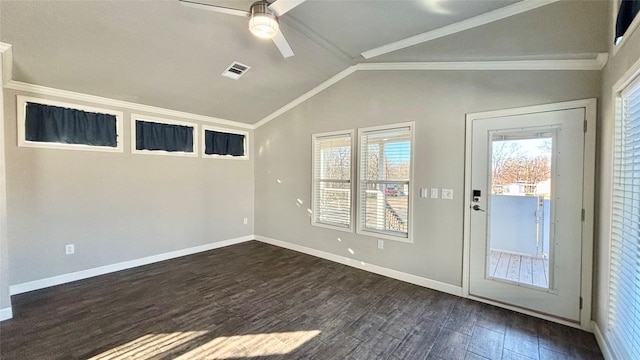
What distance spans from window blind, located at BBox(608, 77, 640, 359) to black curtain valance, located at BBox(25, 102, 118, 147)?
218 inches

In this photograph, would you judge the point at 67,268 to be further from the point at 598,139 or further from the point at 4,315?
the point at 598,139

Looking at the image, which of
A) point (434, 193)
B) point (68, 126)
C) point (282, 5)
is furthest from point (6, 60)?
point (434, 193)

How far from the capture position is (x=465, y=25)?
7.91 feet

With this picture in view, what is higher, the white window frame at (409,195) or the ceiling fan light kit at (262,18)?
the ceiling fan light kit at (262,18)

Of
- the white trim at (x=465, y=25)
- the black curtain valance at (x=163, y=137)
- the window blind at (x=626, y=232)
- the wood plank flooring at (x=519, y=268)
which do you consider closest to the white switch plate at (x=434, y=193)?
the wood plank flooring at (x=519, y=268)

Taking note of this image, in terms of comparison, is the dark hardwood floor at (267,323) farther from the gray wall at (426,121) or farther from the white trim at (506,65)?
the white trim at (506,65)

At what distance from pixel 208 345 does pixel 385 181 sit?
9.35ft

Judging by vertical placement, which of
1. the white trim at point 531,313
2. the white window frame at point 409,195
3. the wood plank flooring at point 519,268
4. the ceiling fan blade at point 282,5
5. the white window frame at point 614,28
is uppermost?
the ceiling fan blade at point 282,5

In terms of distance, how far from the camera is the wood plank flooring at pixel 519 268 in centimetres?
262

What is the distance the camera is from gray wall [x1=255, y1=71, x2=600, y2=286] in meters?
2.73

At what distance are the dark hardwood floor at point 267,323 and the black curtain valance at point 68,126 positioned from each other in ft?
6.26

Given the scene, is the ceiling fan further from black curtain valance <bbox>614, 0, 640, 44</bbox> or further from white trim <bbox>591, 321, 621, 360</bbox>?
white trim <bbox>591, 321, 621, 360</bbox>

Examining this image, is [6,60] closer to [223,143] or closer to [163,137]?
[163,137]

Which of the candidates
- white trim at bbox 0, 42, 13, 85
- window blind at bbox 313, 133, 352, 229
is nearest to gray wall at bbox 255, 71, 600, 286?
window blind at bbox 313, 133, 352, 229
